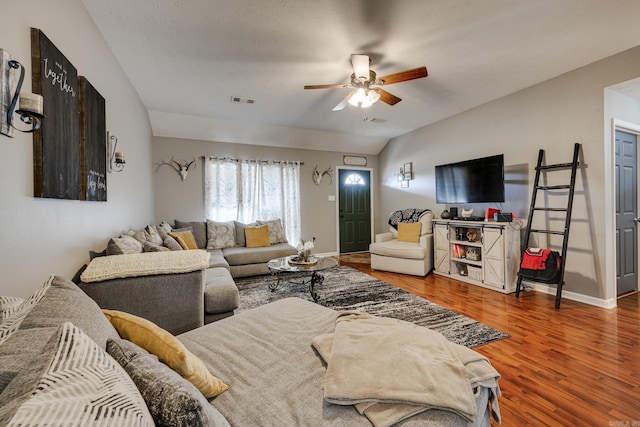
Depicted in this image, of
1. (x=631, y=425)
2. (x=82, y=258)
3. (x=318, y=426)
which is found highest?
(x=82, y=258)

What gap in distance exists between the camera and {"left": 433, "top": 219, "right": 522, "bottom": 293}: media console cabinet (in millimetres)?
3484

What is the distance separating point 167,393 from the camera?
0.63 meters

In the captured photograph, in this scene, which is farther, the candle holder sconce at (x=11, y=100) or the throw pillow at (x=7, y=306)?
the candle holder sconce at (x=11, y=100)

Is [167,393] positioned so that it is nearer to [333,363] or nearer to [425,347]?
[333,363]

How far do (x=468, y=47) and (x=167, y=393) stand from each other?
3.34 metres

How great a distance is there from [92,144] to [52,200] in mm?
645

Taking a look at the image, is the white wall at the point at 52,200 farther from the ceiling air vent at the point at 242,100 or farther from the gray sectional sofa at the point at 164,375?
the ceiling air vent at the point at 242,100

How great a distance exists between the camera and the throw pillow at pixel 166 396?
584 millimetres

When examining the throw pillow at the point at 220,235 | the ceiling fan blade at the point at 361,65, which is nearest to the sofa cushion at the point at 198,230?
the throw pillow at the point at 220,235

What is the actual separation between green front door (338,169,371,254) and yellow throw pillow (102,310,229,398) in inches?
213

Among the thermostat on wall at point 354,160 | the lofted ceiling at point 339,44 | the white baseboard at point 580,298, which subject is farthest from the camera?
the thermostat on wall at point 354,160

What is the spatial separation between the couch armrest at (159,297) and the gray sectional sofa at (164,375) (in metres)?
0.46

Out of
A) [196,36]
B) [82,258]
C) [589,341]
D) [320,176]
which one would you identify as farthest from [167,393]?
[320,176]

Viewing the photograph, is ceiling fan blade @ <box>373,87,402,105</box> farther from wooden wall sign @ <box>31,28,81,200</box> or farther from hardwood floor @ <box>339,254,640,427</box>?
wooden wall sign @ <box>31,28,81,200</box>
